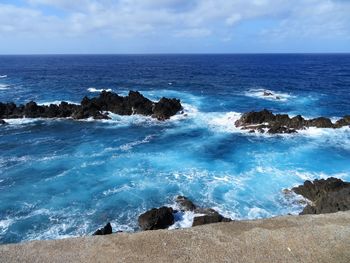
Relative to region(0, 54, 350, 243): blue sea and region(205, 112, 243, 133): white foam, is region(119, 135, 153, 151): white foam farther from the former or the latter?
region(205, 112, 243, 133): white foam

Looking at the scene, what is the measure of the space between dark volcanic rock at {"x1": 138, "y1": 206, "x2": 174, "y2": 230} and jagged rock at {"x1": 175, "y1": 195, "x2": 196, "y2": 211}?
160cm

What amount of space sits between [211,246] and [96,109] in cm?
4123

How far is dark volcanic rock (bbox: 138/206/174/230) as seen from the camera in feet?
74.9

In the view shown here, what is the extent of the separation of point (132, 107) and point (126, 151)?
56.6ft

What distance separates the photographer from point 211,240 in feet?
48.8

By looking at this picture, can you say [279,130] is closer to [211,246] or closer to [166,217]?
[166,217]

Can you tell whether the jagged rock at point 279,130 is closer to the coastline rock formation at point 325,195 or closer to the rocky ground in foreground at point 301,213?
the coastline rock formation at point 325,195

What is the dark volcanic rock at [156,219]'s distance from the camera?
22828mm

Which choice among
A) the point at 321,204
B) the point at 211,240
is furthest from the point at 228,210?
the point at 211,240

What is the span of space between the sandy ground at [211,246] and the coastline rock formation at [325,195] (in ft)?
23.7

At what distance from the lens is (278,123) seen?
44.1 m

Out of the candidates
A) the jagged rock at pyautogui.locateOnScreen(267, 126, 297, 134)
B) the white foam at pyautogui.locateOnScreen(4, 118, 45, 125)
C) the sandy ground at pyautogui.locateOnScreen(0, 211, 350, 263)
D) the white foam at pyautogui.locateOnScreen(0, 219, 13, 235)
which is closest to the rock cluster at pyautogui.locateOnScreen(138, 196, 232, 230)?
the sandy ground at pyautogui.locateOnScreen(0, 211, 350, 263)

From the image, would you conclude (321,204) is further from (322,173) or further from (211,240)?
(211,240)

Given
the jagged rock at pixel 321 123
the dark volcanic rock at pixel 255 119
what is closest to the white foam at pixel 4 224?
the dark volcanic rock at pixel 255 119
